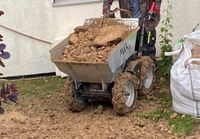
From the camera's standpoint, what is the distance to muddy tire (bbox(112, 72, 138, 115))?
5.70 m

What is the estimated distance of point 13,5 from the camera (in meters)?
7.71

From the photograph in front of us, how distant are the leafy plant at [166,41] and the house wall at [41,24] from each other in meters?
0.09

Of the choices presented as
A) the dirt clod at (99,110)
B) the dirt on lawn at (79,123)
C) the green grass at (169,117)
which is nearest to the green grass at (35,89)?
the dirt on lawn at (79,123)

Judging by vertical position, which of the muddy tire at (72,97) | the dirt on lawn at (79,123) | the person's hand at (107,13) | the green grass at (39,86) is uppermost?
the person's hand at (107,13)

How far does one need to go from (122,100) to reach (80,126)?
55 cm

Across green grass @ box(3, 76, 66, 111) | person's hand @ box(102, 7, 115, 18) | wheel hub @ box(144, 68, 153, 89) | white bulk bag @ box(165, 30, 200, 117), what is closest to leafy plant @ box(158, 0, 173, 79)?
wheel hub @ box(144, 68, 153, 89)

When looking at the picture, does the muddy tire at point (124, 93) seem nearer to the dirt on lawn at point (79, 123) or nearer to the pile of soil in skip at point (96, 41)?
the dirt on lawn at point (79, 123)

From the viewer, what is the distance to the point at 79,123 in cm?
580

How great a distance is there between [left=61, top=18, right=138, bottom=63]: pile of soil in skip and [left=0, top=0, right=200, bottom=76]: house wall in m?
1.49

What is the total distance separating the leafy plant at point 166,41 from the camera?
707 cm

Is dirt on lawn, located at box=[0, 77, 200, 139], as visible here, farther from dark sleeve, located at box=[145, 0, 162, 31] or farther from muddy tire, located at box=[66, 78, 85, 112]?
dark sleeve, located at box=[145, 0, 162, 31]

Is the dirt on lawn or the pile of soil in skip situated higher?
the pile of soil in skip

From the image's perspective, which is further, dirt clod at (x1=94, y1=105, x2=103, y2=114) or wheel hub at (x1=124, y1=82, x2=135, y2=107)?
dirt clod at (x1=94, y1=105, x2=103, y2=114)

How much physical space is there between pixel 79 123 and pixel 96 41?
3.12ft
